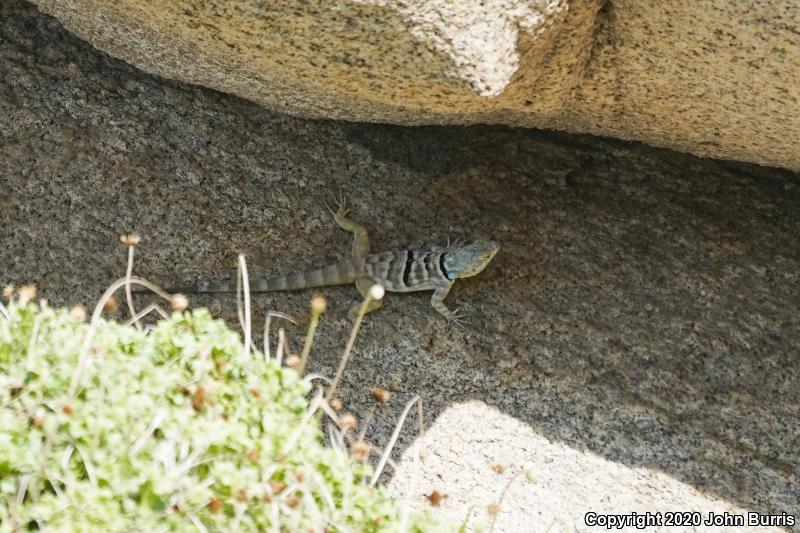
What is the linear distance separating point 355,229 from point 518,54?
5.05ft

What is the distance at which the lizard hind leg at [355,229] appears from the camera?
526cm

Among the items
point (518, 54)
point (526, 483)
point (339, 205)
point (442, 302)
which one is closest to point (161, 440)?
point (526, 483)

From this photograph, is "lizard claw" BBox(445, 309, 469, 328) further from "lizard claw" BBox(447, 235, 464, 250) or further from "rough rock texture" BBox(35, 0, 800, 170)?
"rough rock texture" BBox(35, 0, 800, 170)

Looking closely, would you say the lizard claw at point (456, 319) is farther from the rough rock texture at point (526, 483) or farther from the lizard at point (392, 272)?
the rough rock texture at point (526, 483)

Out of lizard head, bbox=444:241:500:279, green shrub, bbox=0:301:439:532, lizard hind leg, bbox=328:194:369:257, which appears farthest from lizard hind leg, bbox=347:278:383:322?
green shrub, bbox=0:301:439:532

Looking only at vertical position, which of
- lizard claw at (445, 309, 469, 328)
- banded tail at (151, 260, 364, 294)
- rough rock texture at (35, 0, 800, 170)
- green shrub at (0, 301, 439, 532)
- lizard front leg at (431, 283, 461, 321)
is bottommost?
green shrub at (0, 301, 439, 532)

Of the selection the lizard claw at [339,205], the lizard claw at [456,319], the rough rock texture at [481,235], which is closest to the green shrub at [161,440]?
the rough rock texture at [481,235]

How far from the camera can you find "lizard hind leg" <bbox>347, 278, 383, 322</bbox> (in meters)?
5.09

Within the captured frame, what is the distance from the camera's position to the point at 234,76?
15.8ft

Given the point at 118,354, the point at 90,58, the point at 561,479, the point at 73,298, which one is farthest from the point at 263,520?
the point at 90,58

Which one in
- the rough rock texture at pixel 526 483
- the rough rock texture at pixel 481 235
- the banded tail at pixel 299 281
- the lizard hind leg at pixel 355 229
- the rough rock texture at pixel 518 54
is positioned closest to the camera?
the rough rock texture at pixel 518 54

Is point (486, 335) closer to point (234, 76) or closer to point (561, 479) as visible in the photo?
point (561, 479)

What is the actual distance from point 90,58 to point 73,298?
4.17ft

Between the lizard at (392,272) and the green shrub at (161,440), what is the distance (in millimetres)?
1212
